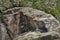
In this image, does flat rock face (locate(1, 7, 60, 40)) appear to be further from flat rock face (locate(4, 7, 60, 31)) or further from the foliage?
the foliage

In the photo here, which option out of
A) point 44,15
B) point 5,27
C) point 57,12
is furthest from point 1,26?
point 57,12

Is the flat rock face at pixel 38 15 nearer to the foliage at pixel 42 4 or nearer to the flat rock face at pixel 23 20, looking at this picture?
the flat rock face at pixel 23 20

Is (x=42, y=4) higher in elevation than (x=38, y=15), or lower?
lower

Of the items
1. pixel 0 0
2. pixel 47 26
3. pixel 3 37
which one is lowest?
pixel 3 37

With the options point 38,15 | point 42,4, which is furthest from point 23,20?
point 42,4

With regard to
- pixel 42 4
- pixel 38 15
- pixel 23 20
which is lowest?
pixel 23 20

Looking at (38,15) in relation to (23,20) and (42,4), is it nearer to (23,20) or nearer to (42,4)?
(23,20)

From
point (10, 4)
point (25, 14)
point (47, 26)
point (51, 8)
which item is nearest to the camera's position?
point (47, 26)

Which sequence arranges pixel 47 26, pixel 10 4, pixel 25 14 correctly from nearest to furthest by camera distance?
pixel 47 26, pixel 25 14, pixel 10 4

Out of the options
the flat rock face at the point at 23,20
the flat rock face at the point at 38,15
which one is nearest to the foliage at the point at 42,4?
the flat rock face at the point at 38,15

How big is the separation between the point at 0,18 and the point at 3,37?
125 centimetres

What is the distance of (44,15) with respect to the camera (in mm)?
12633

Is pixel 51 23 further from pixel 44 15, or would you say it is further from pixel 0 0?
pixel 0 0

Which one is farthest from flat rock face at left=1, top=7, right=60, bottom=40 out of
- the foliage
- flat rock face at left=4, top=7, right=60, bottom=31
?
the foliage
